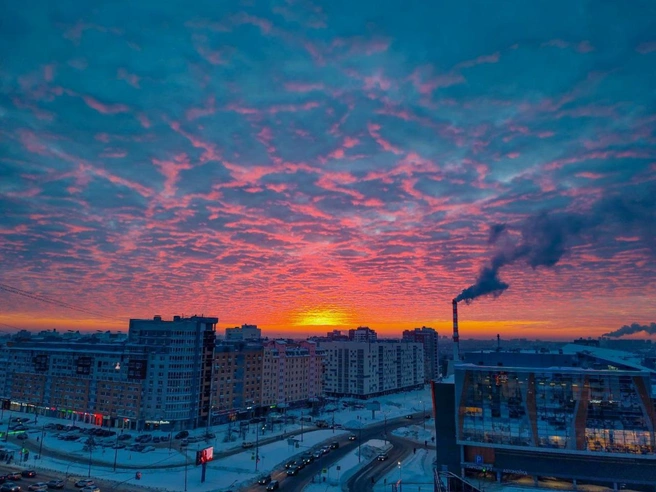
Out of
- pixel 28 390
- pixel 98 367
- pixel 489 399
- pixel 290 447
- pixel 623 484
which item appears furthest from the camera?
pixel 28 390

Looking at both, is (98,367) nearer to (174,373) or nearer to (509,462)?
(174,373)

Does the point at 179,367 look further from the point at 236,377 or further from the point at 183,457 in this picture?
the point at 183,457

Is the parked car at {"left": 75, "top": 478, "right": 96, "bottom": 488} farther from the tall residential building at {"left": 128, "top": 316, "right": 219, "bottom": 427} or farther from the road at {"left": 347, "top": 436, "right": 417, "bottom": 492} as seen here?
the tall residential building at {"left": 128, "top": 316, "right": 219, "bottom": 427}

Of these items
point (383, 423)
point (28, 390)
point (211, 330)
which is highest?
point (211, 330)

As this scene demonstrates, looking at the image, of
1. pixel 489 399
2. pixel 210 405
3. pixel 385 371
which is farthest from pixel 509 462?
pixel 385 371

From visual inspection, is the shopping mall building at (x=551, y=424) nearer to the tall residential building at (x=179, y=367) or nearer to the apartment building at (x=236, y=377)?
the tall residential building at (x=179, y=367)

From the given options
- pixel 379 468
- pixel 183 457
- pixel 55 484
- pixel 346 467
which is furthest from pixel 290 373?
pixel 55 484

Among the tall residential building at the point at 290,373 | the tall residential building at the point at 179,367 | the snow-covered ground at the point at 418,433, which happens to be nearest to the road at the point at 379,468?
the snow-covered ground at the point at 418,433
